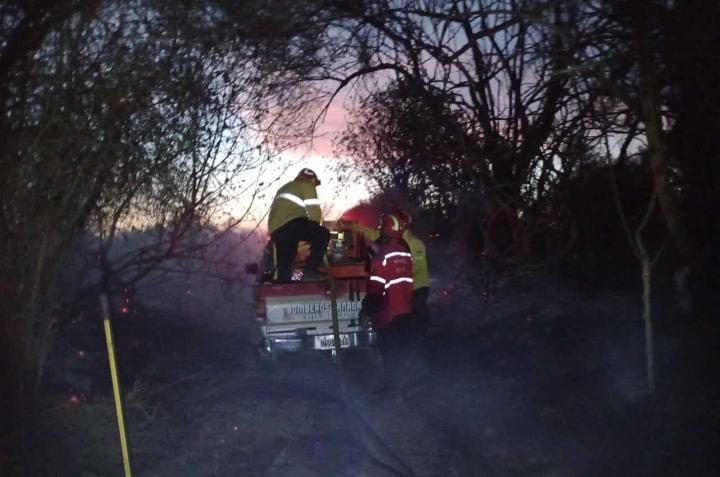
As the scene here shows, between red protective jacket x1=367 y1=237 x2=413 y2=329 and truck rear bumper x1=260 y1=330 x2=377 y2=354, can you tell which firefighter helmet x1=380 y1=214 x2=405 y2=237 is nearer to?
red protective jacket x1=367 y1=237 x2=413 y2=329

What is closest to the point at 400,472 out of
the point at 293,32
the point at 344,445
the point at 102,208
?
the point at 344,445

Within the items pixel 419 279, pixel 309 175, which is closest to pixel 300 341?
pixel 419 279

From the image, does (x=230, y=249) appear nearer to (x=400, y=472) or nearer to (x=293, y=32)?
(x=293, y=32)

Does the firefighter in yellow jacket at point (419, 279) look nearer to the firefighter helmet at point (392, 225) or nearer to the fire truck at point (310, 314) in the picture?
the firefighter helmet at point (392, 225)

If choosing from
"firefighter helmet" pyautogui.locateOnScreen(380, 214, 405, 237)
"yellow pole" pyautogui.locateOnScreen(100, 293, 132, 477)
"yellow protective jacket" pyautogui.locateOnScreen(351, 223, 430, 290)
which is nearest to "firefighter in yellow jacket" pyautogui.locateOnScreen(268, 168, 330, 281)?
"yellow protective jacket" pyautogui.locateOnScreen(351, 223, 430, 290)

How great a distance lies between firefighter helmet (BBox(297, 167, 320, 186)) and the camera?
391 inches

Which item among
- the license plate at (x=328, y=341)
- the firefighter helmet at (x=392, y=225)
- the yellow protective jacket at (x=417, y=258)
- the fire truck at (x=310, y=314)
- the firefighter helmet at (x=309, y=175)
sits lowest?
the license plate at (x=328, y=341)

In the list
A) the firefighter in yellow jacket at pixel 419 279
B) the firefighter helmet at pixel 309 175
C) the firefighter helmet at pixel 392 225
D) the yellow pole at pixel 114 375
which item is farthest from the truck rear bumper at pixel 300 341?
the yellow pole at pixel 114 375

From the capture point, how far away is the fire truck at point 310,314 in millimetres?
9367

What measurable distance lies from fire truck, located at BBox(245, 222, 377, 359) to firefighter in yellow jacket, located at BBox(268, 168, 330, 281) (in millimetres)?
206

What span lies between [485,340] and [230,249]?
3.68 metres

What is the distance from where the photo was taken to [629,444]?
21.3 feet

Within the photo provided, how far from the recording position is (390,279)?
9.16 meters

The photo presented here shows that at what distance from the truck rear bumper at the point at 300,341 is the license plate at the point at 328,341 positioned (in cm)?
1
